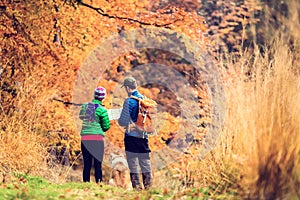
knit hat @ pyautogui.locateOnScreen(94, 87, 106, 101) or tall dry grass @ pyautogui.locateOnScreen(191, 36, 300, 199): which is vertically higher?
knit hat @ pyautogui.locateOnScreen(94, 87, 106, 101)

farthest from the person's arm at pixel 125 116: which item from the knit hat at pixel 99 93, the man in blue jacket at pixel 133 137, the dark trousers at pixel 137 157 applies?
the knit hat at pixel 99 93

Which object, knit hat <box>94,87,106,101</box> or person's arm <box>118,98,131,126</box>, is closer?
person's arm <box>118,98,131,126</box>

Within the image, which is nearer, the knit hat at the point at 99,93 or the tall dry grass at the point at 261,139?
the tall dry grass at the point at 261,139

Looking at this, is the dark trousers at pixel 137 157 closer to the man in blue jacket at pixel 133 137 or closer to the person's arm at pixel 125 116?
the man in blue jacket at pixel 133 137

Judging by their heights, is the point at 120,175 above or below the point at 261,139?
below

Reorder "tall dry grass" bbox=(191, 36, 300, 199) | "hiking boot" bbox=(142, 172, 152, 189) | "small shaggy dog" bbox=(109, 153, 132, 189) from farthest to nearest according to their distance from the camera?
"small shaggy dog" bbox=(109, 153, 132, 189) < "hiking boot" bbox=(142, 172, 152, 189) < "tall dry grass" bbox=(191, 36, 300, 199)

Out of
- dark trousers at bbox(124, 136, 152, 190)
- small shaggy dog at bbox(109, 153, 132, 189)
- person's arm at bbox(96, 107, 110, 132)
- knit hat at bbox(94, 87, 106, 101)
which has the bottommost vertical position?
small shaggy dog at bbox(109, 153, 132, 189)

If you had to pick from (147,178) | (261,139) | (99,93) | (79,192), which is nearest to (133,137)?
(147,178)

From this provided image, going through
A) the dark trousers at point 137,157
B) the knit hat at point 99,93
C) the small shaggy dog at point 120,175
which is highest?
the knit hat at point 99,93

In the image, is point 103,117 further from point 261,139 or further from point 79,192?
point 261,139

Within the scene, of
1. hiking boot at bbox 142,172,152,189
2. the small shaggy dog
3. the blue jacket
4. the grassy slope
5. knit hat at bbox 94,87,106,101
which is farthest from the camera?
the small shaggy dog

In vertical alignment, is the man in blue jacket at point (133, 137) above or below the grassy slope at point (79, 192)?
above

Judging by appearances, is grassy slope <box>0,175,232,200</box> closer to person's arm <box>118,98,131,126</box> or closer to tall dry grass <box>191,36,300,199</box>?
tall dry grass <box>191,36,300,199</box>

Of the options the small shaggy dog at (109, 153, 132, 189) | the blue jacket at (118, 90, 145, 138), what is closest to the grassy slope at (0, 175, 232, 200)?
the blue jacket at (118, 90, 145, 138)
